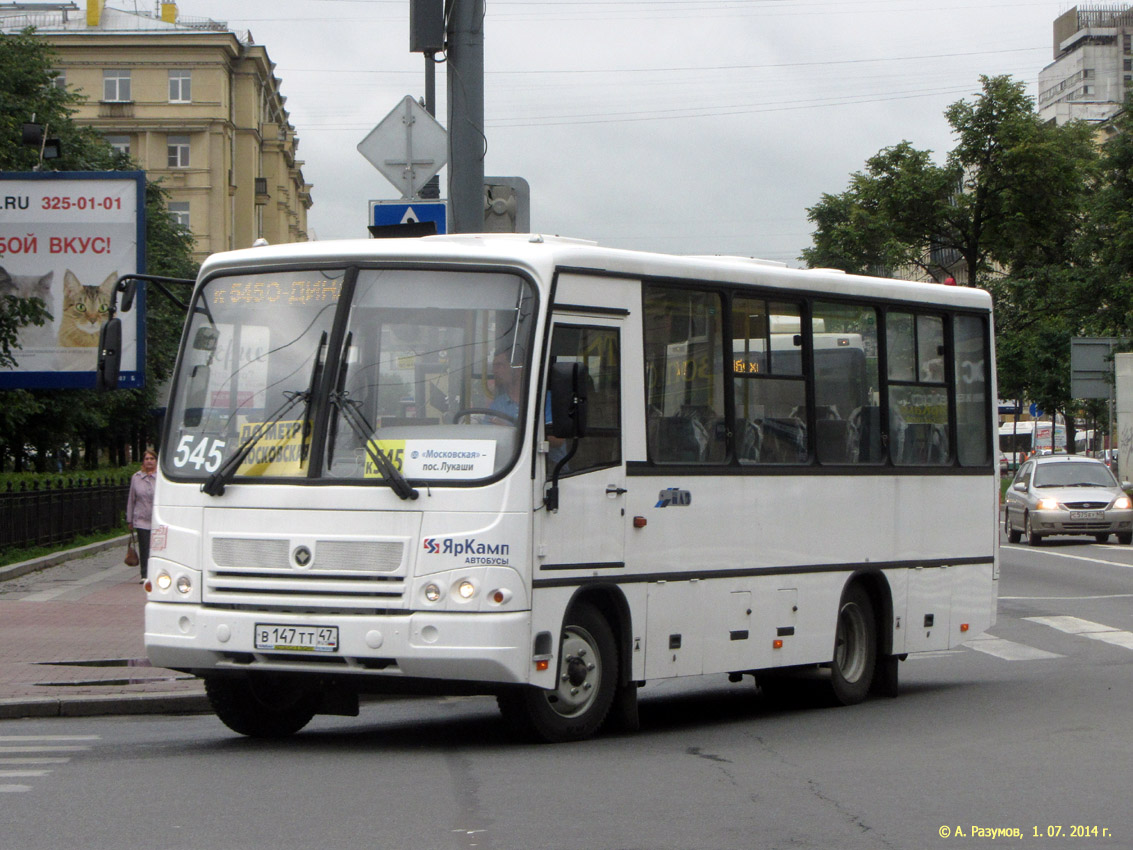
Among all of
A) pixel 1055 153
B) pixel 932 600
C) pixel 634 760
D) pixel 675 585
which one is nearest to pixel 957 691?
pixel 932 600

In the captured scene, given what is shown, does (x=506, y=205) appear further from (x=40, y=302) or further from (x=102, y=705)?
(x=40, y=302)

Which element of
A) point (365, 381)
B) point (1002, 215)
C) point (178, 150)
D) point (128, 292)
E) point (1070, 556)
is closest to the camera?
point (365, 381)

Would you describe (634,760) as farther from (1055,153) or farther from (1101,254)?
(1055,153)

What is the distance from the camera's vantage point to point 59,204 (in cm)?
→ 2692

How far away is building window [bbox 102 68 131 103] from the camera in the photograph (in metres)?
92.5

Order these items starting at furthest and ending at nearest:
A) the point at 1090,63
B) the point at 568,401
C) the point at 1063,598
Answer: the point at 1090,63, the point at 1063,598, the point at 568,401

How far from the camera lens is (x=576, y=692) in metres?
9.91

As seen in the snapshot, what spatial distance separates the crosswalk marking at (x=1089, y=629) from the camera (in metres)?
17.1

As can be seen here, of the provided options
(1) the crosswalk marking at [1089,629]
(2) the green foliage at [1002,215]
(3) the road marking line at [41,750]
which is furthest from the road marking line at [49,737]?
(2) the green foliage at [1002,215]

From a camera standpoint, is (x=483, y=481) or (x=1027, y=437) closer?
(x=483, y=481)

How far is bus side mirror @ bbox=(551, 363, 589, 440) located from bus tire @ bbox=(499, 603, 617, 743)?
1.09m

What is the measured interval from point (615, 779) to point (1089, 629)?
10792 millimetres

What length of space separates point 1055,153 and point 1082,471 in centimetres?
3030

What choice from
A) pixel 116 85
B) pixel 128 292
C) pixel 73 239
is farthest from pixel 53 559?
pixel 116 85
